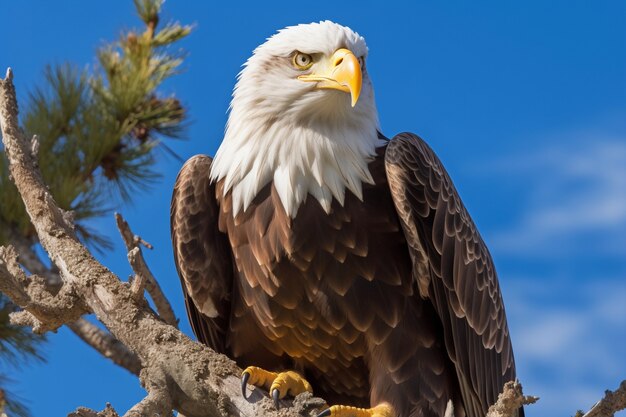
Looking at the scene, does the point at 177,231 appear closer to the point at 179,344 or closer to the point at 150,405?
the point at 179,344

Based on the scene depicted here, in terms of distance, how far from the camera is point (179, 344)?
15.4 ft

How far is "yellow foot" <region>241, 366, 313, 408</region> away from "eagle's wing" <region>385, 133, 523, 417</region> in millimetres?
716

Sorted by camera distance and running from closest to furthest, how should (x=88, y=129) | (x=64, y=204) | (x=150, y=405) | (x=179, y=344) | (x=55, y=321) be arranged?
(x=150, y=405)
(x=179, y=344)
(x=55, y=321)
(x=64, y=204)
(x=88, y=129)

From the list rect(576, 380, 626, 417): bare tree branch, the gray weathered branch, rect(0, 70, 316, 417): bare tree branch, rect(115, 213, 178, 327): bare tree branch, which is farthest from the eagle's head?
the gray weathered branch

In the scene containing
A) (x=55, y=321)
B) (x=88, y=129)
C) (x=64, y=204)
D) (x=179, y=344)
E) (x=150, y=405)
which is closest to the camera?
(x=150, y=405)

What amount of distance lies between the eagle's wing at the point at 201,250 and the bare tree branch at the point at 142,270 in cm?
21

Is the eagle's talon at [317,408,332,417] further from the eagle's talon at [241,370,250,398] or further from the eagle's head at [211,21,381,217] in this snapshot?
the eagle's head at [211,21,381,217]

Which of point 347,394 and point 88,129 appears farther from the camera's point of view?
point 88,129

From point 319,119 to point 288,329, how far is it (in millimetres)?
1021

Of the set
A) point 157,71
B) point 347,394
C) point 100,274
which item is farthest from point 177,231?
point 157,71

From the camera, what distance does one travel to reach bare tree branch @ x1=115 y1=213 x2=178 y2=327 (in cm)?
470

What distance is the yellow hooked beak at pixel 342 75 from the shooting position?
480 cm

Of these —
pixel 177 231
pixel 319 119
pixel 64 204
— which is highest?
pixel 64 204

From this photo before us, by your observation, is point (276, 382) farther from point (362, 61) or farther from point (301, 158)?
point (362, 61)
